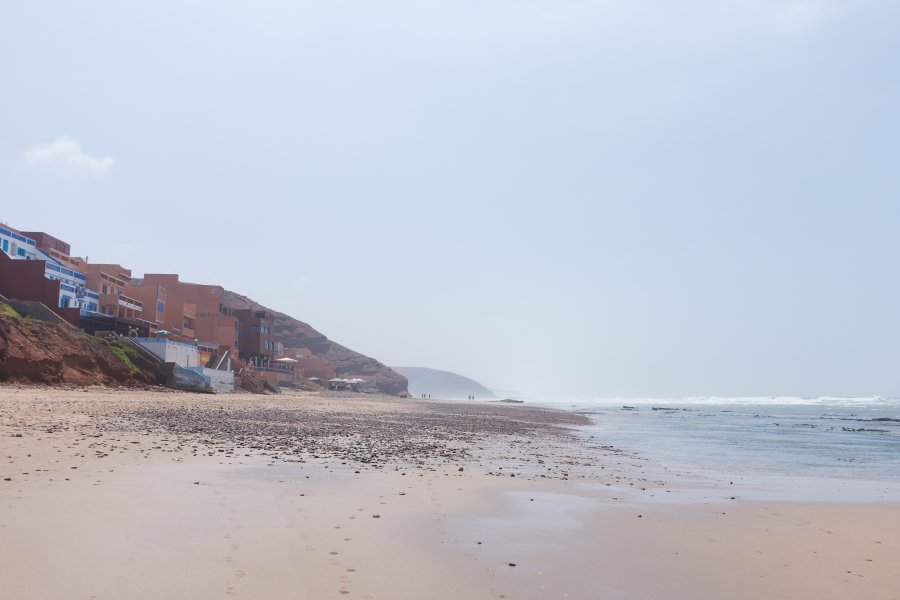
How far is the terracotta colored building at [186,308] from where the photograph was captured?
74.6 m

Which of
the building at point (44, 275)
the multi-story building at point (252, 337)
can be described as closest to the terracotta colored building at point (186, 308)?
the multi-story building at point (252, 337)

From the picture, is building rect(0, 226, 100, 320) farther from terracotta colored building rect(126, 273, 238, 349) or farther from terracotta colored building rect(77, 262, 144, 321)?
terracotta colored building rect(126, 273, 238, 349)

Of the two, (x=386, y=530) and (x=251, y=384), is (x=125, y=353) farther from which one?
(x=386, y=530)

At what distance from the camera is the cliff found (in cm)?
3856

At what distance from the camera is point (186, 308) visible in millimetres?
84312

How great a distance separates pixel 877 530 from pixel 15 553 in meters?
13.3

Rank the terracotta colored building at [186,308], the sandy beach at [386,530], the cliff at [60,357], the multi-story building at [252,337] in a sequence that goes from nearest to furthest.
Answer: the sandy beach at [386,530] → the cliff at [60,357] → the terracotta colored building at [186,308] → the multi-story building at [252,337]

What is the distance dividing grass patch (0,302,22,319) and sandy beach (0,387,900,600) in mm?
29949

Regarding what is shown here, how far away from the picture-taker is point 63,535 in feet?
24.6

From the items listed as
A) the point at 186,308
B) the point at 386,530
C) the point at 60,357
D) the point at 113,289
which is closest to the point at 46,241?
the point at 113,289

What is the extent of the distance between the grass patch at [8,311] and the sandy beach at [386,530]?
29949 millimetres

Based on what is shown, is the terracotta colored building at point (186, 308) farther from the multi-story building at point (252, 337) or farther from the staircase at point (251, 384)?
the staircase at point (251, 384)

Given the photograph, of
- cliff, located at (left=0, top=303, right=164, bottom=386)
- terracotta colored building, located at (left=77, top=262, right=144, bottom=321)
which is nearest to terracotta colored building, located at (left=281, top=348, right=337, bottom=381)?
terracotta colored building, located at (left=77, top=262, right=144, bottom=321)

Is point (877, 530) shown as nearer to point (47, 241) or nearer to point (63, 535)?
point (63, 535)
